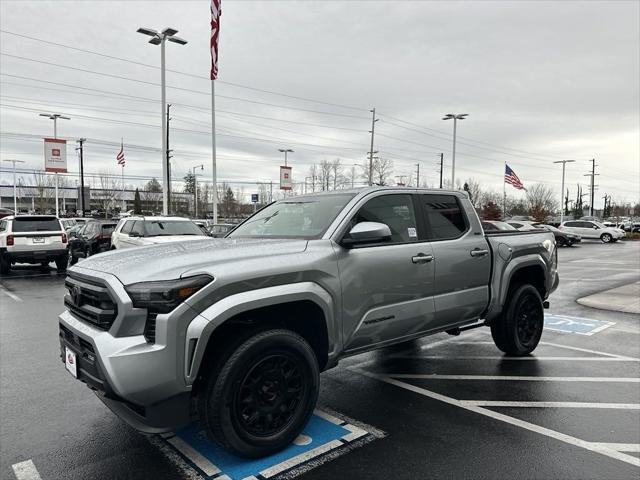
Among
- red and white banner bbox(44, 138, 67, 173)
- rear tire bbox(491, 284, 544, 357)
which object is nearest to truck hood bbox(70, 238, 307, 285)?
rear tire bbox(491, 284, 544, 357)

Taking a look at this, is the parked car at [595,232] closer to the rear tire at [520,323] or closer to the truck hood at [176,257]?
the rear tire at [520,323]

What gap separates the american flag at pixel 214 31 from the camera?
17.5 metres

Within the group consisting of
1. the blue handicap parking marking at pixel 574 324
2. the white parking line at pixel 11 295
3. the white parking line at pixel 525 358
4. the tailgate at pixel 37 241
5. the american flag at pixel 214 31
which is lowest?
the white parking line at pixel 11 295

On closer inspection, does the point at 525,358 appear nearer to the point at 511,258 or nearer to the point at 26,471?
the point at 511,258

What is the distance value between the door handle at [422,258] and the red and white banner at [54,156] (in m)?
30.7

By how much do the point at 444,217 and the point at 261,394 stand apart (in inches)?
107

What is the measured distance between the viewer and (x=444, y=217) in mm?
4887

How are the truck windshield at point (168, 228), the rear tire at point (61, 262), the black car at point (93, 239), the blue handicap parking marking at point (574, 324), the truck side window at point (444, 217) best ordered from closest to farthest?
1. the truck side window at point (444, 217)
2. the blue handicap parking marking at point (574, 324)
3. the truck windshield at point (168, 228)
4. the rear tire at point (61, 262)
5. the black car at point (93, 239)

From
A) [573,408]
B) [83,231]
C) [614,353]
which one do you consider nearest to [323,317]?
[573,408]

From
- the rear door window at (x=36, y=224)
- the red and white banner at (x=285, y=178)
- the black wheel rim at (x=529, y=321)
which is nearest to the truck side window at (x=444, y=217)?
the black wheel rim at (x=529, y=321)

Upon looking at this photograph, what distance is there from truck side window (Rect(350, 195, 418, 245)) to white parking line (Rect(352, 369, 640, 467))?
1523 millimetres

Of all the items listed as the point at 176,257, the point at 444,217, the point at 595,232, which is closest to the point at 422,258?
the point at 444,217

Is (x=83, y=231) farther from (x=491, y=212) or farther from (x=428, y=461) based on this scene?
(x=491, y=212)

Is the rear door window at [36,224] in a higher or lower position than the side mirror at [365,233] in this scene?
lower
